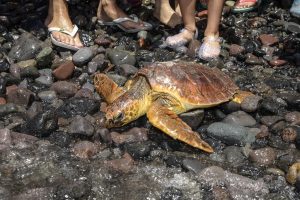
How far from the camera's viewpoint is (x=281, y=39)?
6738 millimetres

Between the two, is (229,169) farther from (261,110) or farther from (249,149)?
(261,110)

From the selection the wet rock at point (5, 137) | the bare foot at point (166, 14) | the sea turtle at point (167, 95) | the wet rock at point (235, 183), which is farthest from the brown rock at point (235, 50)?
the wet rock at point (5, 137)

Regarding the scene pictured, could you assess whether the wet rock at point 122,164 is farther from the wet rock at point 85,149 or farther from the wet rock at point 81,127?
the wet rock at point 81,127

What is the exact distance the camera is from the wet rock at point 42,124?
4.73m

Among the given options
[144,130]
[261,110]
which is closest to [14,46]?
[144,130]

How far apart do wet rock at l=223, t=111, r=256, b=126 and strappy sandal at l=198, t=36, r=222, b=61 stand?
125 cm

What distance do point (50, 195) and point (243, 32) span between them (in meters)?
4.06

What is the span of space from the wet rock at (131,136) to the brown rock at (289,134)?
53.4 inches

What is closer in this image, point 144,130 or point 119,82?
point 144,130

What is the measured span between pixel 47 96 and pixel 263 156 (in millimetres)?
2395

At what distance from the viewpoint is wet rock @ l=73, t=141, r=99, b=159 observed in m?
4.53

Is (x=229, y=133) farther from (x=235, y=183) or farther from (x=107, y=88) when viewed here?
(x=107, y=88)

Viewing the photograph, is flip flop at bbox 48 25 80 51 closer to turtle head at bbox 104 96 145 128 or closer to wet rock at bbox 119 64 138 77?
wet rock at bbox 119 64 138 77

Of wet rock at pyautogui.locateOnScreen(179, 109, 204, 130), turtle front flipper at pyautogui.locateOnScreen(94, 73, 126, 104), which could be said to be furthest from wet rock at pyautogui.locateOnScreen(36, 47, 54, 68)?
wet rock at pyautogui.locateOnScreen(179, 109, 204, 130)
